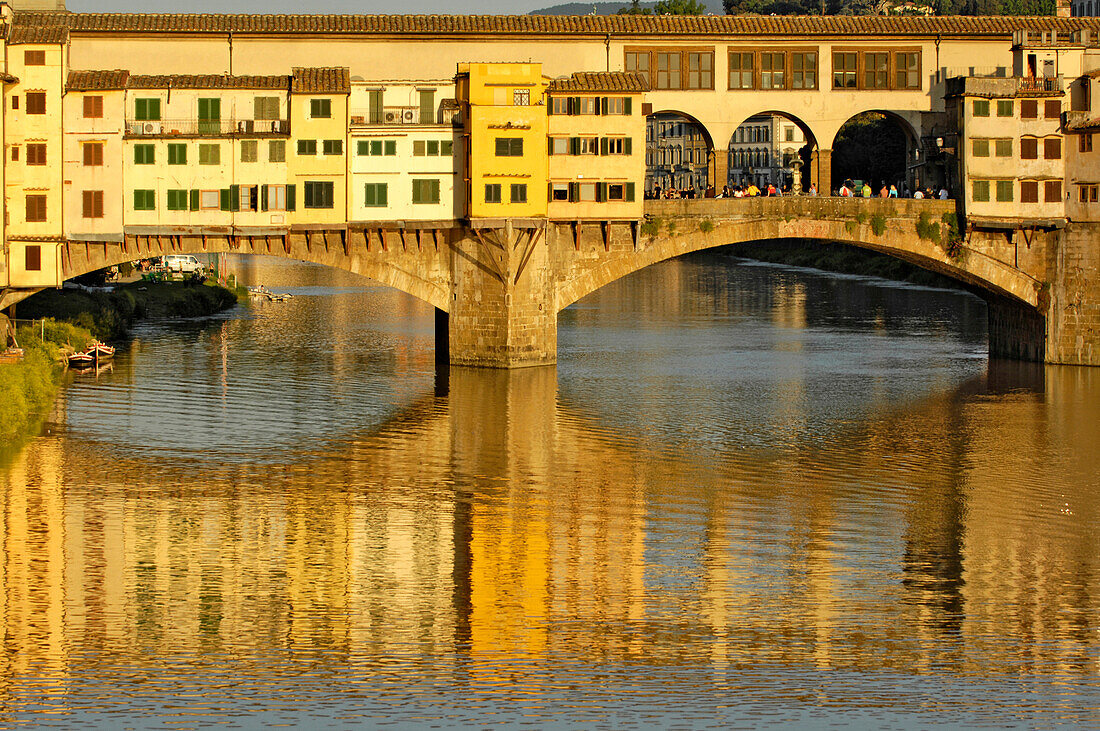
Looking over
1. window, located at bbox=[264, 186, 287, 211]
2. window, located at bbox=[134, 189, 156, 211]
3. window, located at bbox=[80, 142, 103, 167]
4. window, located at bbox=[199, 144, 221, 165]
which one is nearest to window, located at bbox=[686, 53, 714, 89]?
window, located at bbox=[264, 186, 287, 211]

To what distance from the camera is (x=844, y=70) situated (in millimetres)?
70375

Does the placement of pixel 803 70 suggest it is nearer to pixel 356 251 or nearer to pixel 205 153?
pixel 356 251

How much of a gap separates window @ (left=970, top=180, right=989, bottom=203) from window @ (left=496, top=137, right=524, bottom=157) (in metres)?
18.9

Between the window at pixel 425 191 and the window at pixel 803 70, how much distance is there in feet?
52.5

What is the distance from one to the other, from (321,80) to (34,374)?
51.8ft

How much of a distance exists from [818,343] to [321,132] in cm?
2909

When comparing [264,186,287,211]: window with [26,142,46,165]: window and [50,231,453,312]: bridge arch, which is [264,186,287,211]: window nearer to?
[50,231,453,312]: bridge arch

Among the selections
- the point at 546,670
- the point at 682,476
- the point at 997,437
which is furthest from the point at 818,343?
the point at 546,670

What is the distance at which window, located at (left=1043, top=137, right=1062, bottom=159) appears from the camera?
2697 inches

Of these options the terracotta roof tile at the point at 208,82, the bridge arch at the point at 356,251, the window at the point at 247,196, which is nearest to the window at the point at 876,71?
the bridge arch at the point at 356,251

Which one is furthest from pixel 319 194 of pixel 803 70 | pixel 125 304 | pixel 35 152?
pixel 125 304

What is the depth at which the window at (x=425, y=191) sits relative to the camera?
217ft

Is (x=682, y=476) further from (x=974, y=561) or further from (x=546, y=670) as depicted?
(x=546, y=670)

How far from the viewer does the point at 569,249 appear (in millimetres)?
68375
